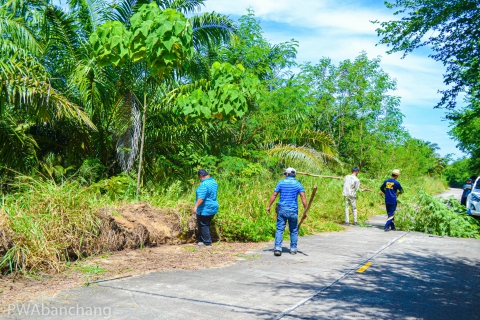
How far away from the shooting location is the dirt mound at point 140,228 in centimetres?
873

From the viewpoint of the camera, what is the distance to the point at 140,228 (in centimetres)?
934

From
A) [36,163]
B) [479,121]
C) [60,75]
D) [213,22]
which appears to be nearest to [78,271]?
[36,163]

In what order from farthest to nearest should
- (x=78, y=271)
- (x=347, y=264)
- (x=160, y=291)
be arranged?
(x=347, y=264), (x=78, y=271), (x=160, y=291)

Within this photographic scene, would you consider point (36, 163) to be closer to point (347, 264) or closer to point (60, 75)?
point (60, 75)

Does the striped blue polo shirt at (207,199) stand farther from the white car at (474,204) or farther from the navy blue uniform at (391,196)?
the white car at (474,204)

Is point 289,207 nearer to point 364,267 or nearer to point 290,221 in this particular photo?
point 290,221

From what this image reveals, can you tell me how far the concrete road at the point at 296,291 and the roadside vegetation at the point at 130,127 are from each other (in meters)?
1.59

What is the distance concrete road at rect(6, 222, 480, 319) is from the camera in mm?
5656

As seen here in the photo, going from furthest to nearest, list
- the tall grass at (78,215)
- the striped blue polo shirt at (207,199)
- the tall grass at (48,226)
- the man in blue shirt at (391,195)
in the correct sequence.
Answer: the man in blue shirt at (391,195) < the striped blue polo shirt at (207,199) < the tall grass at (78,215) < the tall grass at (48,226)

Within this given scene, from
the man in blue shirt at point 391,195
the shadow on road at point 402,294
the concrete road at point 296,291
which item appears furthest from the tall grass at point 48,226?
the man in blue shirt at point 391,195

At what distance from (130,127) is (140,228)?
4.59 metres

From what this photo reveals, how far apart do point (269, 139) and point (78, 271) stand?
1254cm

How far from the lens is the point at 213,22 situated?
49.7 ft

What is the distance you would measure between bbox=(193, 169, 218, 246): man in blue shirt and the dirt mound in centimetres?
37
